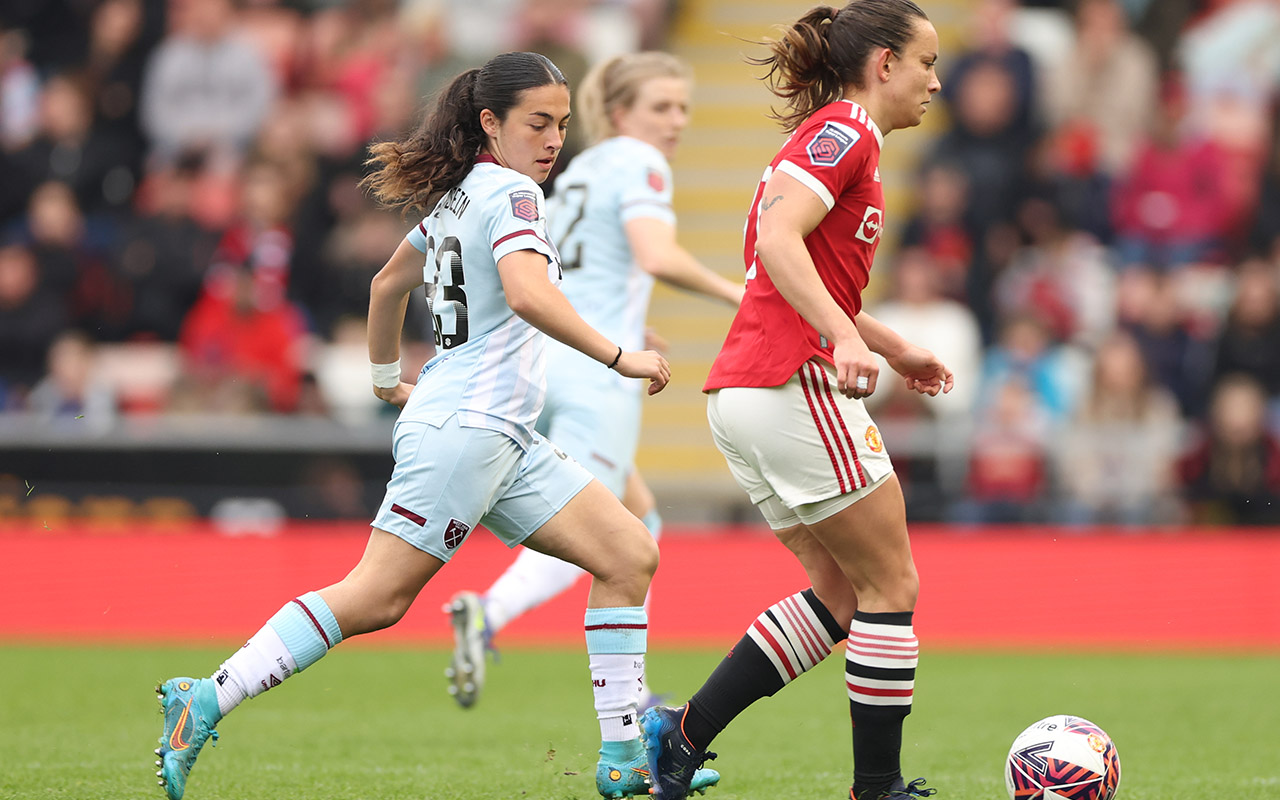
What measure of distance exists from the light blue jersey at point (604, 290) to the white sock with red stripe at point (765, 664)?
1.88 meters

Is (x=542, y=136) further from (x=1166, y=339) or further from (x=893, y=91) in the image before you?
(x=1166, y=339)

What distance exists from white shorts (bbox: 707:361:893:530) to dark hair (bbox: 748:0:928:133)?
85cm

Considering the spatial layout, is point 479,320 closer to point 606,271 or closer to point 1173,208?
point 606,271

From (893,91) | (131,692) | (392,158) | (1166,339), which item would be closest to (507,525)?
(392,158)

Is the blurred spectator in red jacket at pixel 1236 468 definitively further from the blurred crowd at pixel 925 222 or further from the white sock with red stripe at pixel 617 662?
the white sock with red stripe at pixel 617 662

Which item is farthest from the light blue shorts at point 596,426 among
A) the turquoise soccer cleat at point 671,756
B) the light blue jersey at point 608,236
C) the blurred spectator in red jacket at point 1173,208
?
the blurred spectator in red jacket at point 1173,208

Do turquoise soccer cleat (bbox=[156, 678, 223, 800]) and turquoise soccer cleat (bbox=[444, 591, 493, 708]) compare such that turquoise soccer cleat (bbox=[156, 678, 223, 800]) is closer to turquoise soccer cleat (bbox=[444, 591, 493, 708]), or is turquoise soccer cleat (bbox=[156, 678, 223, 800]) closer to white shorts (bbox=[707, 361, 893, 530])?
white shorts (bbox=[707, 361, 893, 530])

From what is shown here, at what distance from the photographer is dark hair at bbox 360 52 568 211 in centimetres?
477

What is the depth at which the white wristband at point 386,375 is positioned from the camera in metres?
5.27

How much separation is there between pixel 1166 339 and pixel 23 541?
807 centimetres

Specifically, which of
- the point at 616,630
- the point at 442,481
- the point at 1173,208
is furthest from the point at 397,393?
the point at 1173,208

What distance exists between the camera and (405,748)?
6207 mm

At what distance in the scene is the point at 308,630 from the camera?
464 centimetres

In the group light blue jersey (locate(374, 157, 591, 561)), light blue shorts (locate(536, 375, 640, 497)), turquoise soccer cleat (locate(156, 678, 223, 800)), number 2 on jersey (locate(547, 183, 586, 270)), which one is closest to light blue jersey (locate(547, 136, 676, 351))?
number 2 on jersey (locate(547, 183, 586, 270))
